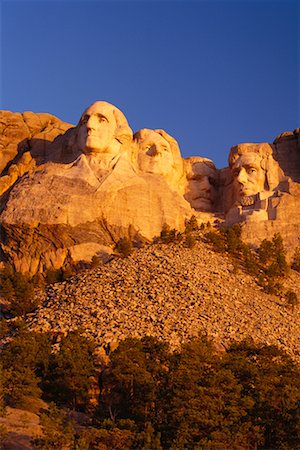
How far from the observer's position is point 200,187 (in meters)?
49.1

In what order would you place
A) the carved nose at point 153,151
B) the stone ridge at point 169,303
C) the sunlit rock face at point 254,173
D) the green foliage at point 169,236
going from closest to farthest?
the stone ridge at point 169,303 → the green foliage at point 169,236 → the carved nose at point 153,151 → the sunlit rock face at point 254,173

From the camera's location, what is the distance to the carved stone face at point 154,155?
152ft

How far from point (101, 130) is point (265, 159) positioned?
762 cm

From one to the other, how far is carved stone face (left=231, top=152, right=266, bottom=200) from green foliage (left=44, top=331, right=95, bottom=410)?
52.1ft

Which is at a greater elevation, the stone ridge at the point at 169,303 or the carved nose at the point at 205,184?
the carved nose at the point at 205,184

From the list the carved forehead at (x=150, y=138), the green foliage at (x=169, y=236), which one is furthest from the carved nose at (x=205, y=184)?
the green foliage at (x=169, y=236)

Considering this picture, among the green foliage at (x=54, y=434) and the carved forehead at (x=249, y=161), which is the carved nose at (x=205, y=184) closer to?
the carved forehead at (x=249, y=161)

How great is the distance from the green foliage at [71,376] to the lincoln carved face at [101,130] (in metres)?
13.2

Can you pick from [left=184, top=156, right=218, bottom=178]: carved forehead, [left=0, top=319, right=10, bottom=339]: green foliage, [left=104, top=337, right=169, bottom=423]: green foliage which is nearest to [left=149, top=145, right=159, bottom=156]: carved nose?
[left=184, top=156, right=218, bottom=178]: carved forehead

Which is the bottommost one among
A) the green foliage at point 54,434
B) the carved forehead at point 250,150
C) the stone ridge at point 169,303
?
the green foliage at point 54,434

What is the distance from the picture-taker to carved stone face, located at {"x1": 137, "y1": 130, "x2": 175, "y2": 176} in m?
46.4

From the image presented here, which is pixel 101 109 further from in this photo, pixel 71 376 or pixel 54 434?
pixel 54 434

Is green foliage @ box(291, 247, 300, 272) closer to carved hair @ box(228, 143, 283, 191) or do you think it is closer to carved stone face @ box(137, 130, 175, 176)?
carved hair @ box(228, 143, 283, 191)

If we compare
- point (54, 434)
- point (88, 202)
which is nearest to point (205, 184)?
point (88, 202)
